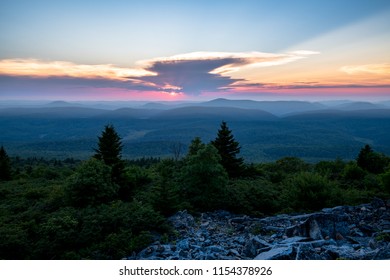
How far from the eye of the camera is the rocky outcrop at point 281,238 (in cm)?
599

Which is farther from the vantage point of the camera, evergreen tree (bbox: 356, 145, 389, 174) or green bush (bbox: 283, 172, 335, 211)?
evergreen tree (bbox: 356, 145, 389, 174)

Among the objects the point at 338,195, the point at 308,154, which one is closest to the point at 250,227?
the point at 338,195

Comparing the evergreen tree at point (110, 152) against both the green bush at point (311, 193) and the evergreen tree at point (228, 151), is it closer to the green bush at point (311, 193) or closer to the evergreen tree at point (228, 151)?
the evergreen tree at point (228, 151)

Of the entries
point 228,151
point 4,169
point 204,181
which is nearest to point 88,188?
point 204,181

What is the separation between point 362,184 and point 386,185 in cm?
705

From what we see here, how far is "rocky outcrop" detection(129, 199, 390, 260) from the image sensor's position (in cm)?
599

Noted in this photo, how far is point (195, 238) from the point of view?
336 inches

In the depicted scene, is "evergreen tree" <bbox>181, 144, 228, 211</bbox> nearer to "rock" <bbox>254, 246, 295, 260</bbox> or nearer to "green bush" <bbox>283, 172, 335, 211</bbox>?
"green bush" <bbox>283, 172, 335, 211</bbox>

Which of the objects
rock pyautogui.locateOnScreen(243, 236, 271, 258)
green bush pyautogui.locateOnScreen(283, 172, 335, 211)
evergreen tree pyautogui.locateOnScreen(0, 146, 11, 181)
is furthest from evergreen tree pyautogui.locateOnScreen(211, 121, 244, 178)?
evergreen tree pyautogui.locateOnScreen(0, 146, 11, 181)

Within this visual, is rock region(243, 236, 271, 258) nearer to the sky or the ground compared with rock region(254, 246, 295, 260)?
nearer to the ground

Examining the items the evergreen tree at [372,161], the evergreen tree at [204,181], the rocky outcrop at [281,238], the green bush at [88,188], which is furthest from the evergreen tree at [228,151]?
the evergreen tree at [372,161]

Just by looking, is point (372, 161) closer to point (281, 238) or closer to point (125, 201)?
point (281, 238)

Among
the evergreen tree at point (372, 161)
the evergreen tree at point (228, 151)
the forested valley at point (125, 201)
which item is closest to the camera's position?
the forested valley at point (125, 201)
